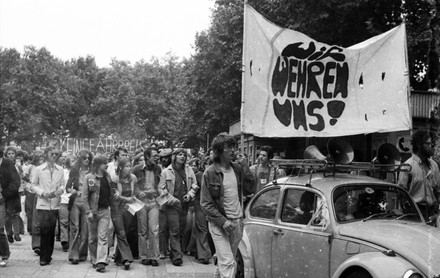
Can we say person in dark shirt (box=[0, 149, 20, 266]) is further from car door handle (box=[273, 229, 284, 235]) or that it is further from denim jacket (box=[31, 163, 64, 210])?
car door handle (box=[273, 229, 284, 235])

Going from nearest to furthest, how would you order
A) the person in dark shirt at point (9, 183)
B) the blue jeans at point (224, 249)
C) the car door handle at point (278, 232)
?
1. the blue jeans at point (224, 249)
2. the car door handle at point (278, 232)
3. the person in dark shirt at point (9, 183)

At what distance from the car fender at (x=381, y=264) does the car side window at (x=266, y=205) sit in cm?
177

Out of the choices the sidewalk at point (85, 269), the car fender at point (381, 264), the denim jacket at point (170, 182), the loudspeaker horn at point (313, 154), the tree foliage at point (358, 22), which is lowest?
the sidewalk at point (85, 269)

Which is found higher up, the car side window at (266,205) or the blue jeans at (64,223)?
the car side window at (266,205)

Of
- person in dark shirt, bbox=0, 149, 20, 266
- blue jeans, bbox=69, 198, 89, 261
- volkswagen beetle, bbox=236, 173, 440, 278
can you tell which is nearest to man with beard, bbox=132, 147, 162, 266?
blue jeans, bbox=69, 198, 89, 261

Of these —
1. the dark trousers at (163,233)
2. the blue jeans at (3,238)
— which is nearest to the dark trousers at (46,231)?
the blue jeans at (3,238)

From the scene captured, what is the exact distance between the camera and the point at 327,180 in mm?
6727

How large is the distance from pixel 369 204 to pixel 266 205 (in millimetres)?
1455

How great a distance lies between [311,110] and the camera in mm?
8148

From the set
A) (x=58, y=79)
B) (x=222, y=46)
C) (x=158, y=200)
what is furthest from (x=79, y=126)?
(x=158, y=200)

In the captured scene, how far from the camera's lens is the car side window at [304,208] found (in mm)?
6398

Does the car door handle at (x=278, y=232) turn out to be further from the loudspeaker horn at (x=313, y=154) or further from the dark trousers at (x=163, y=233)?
the dark trousers at (x=163, y=233)

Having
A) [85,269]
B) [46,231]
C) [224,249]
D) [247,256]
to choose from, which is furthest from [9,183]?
[224,249]

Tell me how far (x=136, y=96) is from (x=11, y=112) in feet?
60.0
